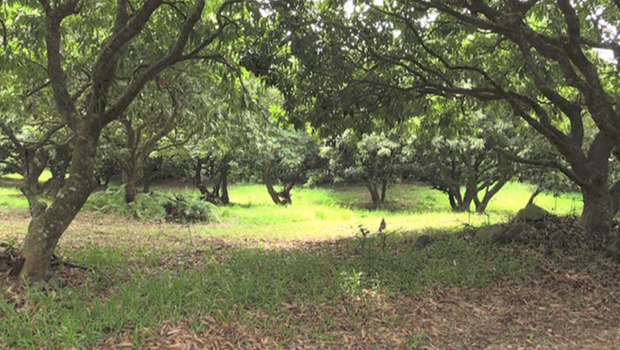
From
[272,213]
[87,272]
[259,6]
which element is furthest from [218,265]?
[272,213]

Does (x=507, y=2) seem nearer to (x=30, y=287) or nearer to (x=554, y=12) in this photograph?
(x=554, y=12)

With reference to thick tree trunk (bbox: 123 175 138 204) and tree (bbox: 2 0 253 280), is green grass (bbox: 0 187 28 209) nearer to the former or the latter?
thick tree trunk (bbox: 123 175 138 204)

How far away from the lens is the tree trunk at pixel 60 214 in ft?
17.7

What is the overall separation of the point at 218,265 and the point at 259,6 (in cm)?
377

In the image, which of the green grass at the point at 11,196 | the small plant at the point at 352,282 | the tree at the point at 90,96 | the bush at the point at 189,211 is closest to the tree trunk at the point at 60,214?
the tree at the point at 90,96

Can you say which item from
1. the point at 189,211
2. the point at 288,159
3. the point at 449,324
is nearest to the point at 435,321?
the point at 449,324

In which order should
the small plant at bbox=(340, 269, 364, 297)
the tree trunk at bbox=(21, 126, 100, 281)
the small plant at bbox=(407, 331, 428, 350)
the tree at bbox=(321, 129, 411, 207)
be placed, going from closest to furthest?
the small plant at bbox=(407, 331, 428, 350)
the tree trunk at bbox=(21, 126, 100, 281)
the small plant at bbox=(340, 269, 364, 297)
the tree at bbox=(321, 129, 411, 207)

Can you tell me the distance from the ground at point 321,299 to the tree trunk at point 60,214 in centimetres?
28

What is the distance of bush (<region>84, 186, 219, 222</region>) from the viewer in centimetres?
1541

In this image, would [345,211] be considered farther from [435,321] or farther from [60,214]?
[60,214]

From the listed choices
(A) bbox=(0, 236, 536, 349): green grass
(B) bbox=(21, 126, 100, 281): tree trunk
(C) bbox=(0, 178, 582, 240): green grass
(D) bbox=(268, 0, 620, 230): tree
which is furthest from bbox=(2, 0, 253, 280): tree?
(C) bbox=(0, 178, 582, 240): green grass

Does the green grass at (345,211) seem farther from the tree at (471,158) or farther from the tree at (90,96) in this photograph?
the tree at (90,96)

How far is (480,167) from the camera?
20.4 m

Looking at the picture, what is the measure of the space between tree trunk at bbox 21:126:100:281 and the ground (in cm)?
28
